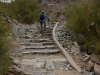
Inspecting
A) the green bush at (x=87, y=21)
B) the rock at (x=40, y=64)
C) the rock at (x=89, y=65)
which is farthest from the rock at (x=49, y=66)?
the green bush at (x=87, y=21)

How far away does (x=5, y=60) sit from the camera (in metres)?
7.61

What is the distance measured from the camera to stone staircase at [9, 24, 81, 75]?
32.9 feet

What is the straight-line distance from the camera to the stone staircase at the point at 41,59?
10.0 meters

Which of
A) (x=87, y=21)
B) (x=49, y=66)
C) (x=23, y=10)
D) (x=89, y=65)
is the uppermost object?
(x=23, y=10)

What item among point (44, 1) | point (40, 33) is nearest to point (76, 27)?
point (40, 33)

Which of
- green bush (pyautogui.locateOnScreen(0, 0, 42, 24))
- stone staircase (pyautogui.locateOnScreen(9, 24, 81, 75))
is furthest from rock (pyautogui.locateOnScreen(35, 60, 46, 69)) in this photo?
green bush (pyautogui.locateOnScreen(0, 0, 42, 24))

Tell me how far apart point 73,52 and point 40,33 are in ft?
21.5

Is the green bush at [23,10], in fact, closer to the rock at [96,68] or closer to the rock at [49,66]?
the rock at [49,66]

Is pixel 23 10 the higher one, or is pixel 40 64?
pixel 23 10

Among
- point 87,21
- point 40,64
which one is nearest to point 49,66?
point 40,64

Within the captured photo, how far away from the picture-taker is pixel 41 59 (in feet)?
39.4

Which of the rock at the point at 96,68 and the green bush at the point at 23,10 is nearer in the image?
the rock at the point at 96,68

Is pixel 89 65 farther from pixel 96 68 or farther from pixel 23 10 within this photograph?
pixel 23 10

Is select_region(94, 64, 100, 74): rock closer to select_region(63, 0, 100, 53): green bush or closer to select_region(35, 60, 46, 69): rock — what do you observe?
select_region(35, 60, 46, 69): rock
